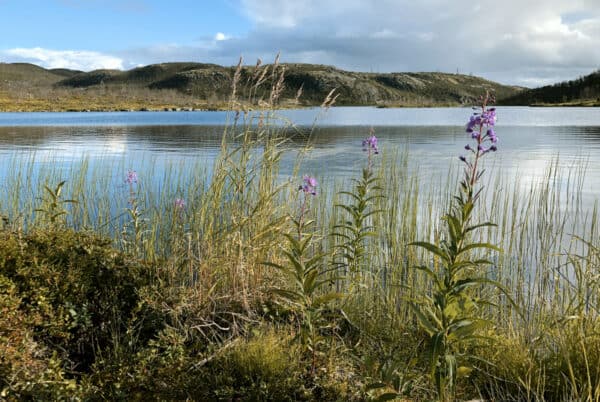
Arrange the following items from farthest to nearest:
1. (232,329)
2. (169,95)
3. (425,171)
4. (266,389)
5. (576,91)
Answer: (169,95), (576,91), (425,171), (232,329), (266,389)

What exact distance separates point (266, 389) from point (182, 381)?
566 millimetres

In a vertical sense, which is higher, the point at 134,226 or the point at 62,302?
the point at 134,226

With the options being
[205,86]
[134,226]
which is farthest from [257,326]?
[205,86]

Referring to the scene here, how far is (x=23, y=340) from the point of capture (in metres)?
2.91

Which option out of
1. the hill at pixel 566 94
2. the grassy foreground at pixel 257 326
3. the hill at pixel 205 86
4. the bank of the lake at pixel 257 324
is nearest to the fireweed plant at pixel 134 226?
the bank of the lake at pixel 257 324

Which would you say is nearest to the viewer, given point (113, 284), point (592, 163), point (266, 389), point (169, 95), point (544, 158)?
point (266, 389)

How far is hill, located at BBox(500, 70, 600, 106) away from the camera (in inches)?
3287

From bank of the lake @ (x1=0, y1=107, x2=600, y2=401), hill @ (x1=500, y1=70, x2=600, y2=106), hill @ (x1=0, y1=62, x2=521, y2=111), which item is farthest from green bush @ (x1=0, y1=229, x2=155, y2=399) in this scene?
hill @ (x1=0, y1=62, x2=521, y2=111)

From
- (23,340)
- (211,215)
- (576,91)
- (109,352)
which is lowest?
(109,352)

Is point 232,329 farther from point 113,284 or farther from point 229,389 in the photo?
point 113,284

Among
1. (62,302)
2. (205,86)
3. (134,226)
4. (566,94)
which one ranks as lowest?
(62,302)

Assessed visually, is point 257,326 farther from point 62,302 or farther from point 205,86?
point 205,86

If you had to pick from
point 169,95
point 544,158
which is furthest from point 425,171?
point 169,95

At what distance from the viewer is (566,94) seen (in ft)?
293
